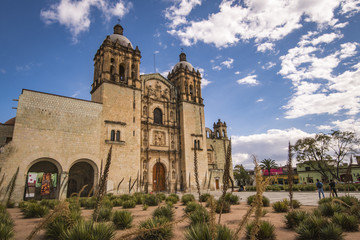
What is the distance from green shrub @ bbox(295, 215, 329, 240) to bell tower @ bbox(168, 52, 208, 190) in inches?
727

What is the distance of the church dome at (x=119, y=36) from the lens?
82.3ft

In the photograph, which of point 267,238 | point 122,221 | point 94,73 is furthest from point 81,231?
point 94,73

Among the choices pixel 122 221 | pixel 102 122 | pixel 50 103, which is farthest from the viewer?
pixel 102 122

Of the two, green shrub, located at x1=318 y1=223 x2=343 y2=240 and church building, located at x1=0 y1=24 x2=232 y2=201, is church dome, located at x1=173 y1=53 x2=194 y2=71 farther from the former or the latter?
green shrub, located at x1=318 y1=223 x2=343 y2=240

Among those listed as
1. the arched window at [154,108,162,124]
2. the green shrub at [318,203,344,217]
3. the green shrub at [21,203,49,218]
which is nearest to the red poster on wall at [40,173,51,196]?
the arched window at [154,108,162,124]

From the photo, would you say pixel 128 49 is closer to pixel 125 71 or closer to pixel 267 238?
pixel 125 71

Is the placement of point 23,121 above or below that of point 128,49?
below

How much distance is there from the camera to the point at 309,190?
20281 millimetres

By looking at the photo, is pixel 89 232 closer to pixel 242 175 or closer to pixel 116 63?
pixel 116 63

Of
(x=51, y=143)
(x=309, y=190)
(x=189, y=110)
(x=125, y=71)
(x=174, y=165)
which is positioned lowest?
(x=309, y=190)

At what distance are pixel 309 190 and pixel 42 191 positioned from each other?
1024 inches

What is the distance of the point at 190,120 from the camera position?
27.3m

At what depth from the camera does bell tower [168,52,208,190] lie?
Answer: 2522 centimetres

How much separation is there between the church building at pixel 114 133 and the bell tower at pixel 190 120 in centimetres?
12
